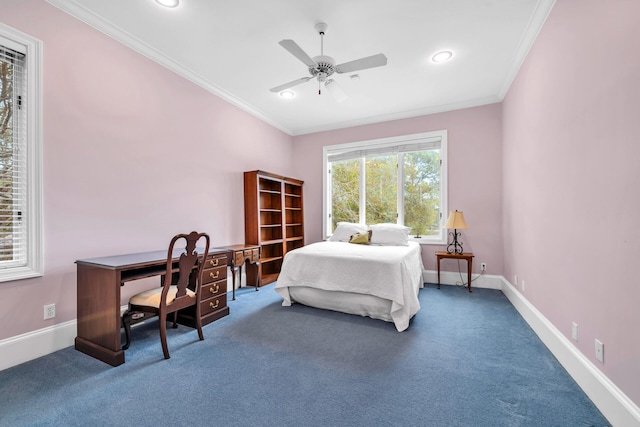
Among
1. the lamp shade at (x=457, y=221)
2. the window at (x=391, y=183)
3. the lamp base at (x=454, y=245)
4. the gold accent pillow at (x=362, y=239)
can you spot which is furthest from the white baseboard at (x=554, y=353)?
the gold accent pillow at (x=362, y=239)

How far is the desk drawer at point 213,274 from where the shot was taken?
9.16 feet

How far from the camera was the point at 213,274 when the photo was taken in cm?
289

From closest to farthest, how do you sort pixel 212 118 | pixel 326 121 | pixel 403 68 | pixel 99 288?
pixel 99 288, pixel 403 68, pixel 212 118, pixel 326 121

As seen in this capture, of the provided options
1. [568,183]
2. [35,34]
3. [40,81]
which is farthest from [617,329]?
[35,34]

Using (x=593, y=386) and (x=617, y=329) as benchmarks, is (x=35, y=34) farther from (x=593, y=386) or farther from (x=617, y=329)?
(x=593, y=386)

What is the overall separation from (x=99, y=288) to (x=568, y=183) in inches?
144

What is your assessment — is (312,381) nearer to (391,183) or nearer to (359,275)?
(359,275)

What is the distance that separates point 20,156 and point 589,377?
14.1 ft

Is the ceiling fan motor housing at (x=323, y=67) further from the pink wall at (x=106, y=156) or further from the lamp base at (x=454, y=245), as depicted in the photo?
the lamp base at (x=454, y=245)

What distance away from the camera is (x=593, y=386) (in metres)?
1.63

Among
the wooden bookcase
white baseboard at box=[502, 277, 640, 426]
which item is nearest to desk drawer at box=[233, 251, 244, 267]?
the wooden bookcase

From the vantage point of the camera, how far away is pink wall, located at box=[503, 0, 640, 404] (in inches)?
54.2

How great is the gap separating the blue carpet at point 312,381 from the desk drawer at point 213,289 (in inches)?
12.4

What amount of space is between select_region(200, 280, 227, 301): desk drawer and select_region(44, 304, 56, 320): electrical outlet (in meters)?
1.13
